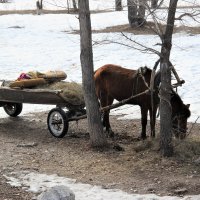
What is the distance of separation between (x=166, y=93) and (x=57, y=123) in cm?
318

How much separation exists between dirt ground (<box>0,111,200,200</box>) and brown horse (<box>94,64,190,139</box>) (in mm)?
476

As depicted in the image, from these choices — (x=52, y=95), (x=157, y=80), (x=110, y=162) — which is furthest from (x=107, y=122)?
(x=110, y=162)

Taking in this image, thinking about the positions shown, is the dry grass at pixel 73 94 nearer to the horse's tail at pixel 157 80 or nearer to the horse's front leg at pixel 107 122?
the horse's front leg at pixel 107 122

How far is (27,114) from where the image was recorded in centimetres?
1432

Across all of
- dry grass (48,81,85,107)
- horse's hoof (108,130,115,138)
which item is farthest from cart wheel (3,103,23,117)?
horse's hoof (108,130,115,138)

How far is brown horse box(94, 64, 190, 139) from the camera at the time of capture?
33.1 ft

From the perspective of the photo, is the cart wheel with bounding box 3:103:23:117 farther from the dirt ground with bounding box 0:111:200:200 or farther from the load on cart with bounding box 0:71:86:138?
the dirt ground with bounding box 0:111:200:200

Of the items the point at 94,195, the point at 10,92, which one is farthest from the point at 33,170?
the point at 10,92

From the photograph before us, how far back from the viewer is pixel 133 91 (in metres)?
10.7

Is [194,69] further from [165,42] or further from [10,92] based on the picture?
[165,42]

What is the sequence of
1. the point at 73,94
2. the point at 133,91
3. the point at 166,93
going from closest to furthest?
the point at 166,93
the point at 133,91
the point at 73,94

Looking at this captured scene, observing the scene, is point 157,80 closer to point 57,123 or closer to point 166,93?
point 166,93

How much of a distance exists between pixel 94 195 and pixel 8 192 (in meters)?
1.25

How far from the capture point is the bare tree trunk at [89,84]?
9.57m
